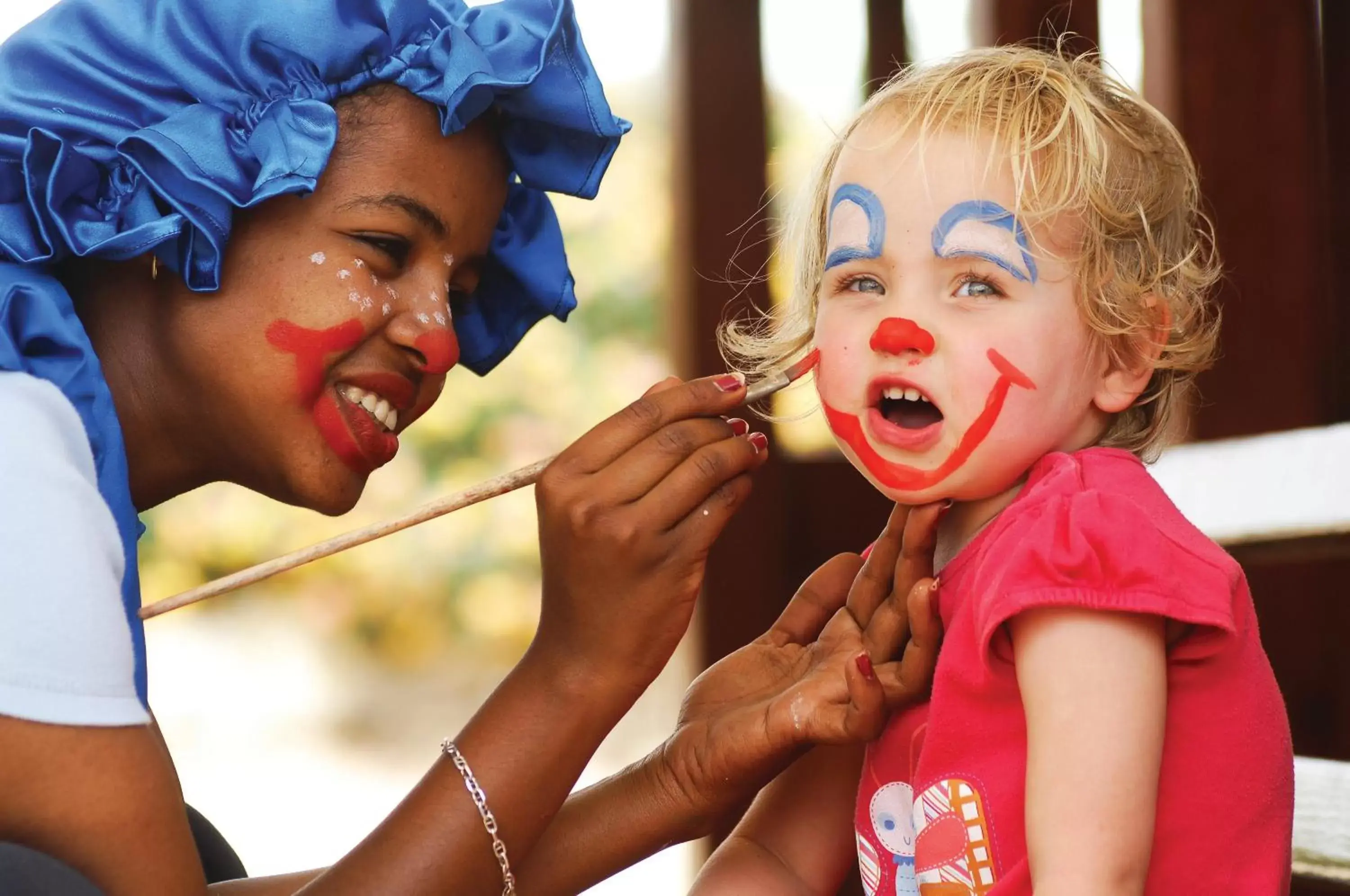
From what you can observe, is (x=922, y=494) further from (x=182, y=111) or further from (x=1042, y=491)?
(x=182, y=111)

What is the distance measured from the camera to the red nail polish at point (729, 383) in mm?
1231

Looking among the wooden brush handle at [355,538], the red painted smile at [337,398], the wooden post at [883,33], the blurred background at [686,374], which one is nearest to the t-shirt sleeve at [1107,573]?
the wooden brush handle at [355,538]

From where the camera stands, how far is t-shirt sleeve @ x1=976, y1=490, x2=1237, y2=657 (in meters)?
0.99

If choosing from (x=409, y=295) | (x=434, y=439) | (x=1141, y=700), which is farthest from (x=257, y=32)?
(x=434, y=439)

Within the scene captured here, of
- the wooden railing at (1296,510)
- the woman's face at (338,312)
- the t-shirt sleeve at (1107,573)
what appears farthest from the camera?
the wooden railing at (1296,510)

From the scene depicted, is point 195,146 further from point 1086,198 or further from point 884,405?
point 1086,198

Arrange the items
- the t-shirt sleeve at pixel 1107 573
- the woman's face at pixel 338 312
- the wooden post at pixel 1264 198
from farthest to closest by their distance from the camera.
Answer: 1. the wooden post at pixel 1264 198
2. the woman's face at pixel 338 312
3. the t-shirt sleeve at pixel 1107 573

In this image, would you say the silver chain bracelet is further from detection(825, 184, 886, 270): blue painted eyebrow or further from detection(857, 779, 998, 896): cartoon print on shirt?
detection(825, 184, 886, 270): blue painted eyebrow

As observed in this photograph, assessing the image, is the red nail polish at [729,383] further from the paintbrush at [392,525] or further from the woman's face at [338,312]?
the woman's face at [338,312]

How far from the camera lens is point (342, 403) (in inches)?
52.9

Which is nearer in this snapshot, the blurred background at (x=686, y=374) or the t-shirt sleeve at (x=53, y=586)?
the t-shirt sleeve at (x=53, y=586)

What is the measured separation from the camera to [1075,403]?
1.18 m

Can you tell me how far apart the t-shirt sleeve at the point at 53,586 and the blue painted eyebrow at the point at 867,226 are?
25.2 inches

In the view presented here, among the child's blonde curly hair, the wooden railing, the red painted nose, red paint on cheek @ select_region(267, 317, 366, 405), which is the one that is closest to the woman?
red paint on cheek @ select_region(267, 317, 366, 405)
